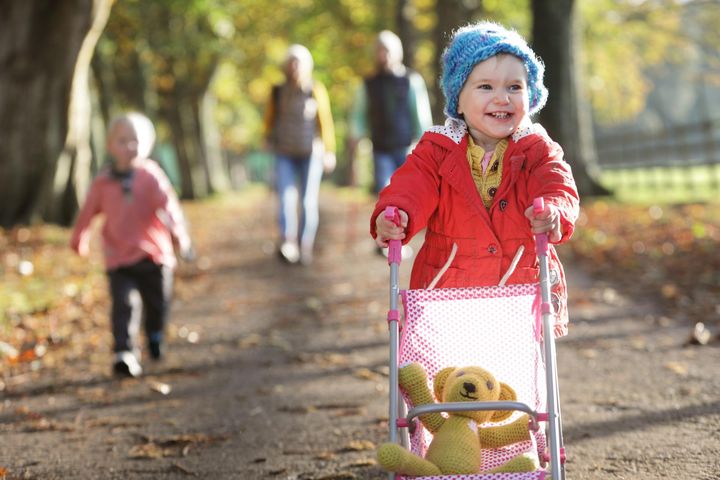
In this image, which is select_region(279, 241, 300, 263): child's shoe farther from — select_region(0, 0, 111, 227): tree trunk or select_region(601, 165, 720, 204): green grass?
select_region(601, 165, 720, 204): green grass

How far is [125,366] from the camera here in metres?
6.10

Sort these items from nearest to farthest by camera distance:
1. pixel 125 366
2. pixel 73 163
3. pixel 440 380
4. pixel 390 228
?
pixel 440 380 → pixel 390 228 → pixel 125 366 → pixel 73 163

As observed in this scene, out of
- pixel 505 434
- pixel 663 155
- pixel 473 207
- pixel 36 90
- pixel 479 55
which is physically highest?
pixel 36 90

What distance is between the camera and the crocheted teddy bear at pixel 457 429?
301 cm

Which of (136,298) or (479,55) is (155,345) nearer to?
(136,298)

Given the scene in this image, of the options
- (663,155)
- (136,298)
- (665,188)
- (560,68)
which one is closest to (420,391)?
(136,298)

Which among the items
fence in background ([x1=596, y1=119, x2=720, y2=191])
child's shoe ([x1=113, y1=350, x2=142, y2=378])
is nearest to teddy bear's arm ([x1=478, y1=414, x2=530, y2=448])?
child's shoe ([x1=113, y1=350, x2=142, y2=378])

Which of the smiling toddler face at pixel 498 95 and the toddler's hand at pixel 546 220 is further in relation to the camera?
the smiling toddler face at pixel 498 95

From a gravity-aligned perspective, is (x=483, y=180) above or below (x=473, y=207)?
above

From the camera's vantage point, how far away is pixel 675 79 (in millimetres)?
63406

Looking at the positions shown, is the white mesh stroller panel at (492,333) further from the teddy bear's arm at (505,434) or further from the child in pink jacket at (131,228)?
the child in pink jacket at (131,228)

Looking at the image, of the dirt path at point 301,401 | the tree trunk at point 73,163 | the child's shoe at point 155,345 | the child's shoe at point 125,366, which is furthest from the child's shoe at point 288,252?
the child's shoe at point 125,366

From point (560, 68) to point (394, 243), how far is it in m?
12.8

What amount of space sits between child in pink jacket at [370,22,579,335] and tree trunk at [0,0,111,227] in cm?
1078
